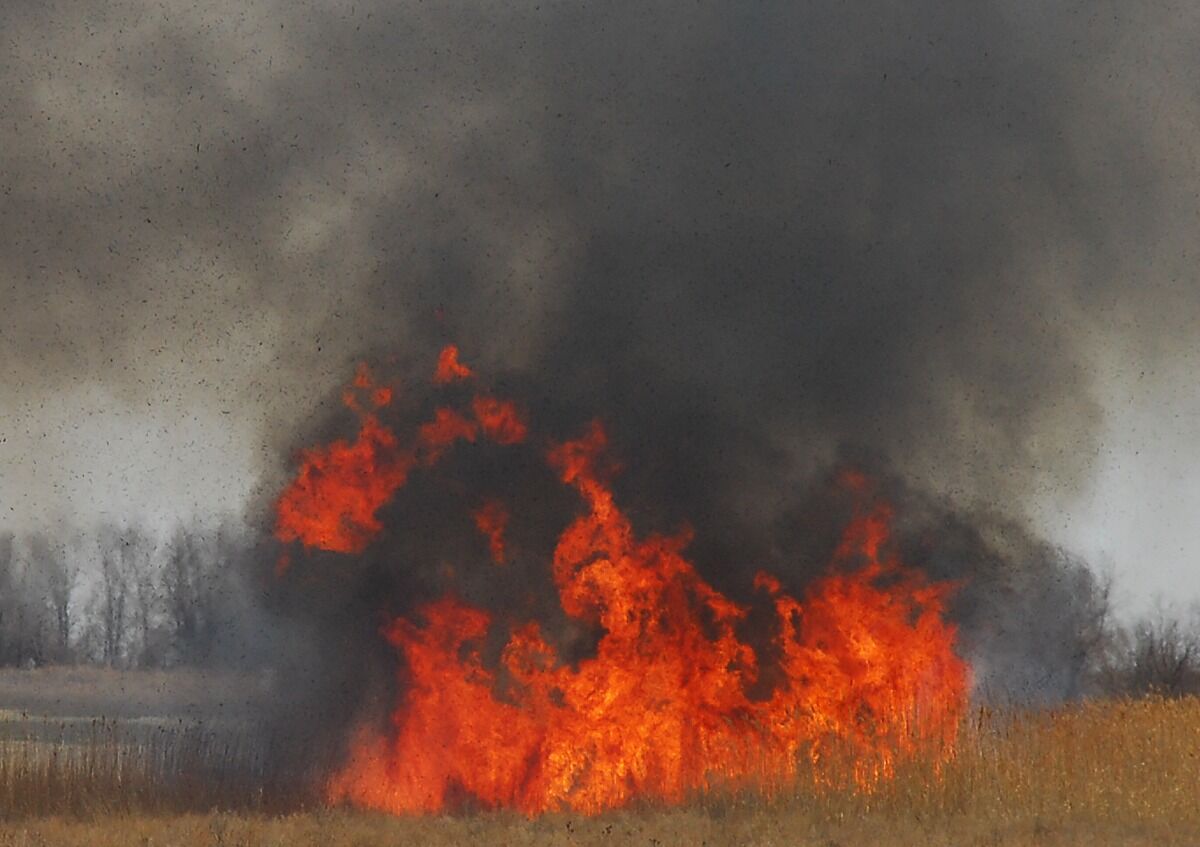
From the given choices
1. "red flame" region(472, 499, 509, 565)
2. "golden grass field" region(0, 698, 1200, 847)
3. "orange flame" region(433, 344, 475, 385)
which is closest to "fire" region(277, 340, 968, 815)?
"red flame" region(472, 499, 509, 565)

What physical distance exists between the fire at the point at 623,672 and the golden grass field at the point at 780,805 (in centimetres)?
111

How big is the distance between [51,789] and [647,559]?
9.95 m

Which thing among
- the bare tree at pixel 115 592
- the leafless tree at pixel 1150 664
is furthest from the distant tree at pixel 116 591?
the leafless tree at pixel 1150 664

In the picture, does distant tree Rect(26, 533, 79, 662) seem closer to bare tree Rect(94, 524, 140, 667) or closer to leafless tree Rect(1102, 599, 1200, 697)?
bare tree Rect(94, 524, 140, 667)

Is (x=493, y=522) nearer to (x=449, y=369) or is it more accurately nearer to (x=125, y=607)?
(x=449, y=369)

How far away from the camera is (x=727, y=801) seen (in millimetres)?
19984

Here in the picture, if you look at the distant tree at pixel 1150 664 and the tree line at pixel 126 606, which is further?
the tree line at pixel 126 606

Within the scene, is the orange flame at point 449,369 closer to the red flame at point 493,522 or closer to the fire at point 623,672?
the fire at point 623,672

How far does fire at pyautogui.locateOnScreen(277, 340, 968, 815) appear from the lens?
72.6ft

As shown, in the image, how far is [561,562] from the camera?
23750 millimetres

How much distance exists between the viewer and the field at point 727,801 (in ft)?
58.3

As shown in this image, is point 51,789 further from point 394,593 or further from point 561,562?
point 561,562

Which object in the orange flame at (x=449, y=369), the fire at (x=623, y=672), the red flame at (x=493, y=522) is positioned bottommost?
the fire at (x=623, y=672)

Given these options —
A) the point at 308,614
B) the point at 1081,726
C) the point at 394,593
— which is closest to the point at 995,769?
the point at 1081,726
